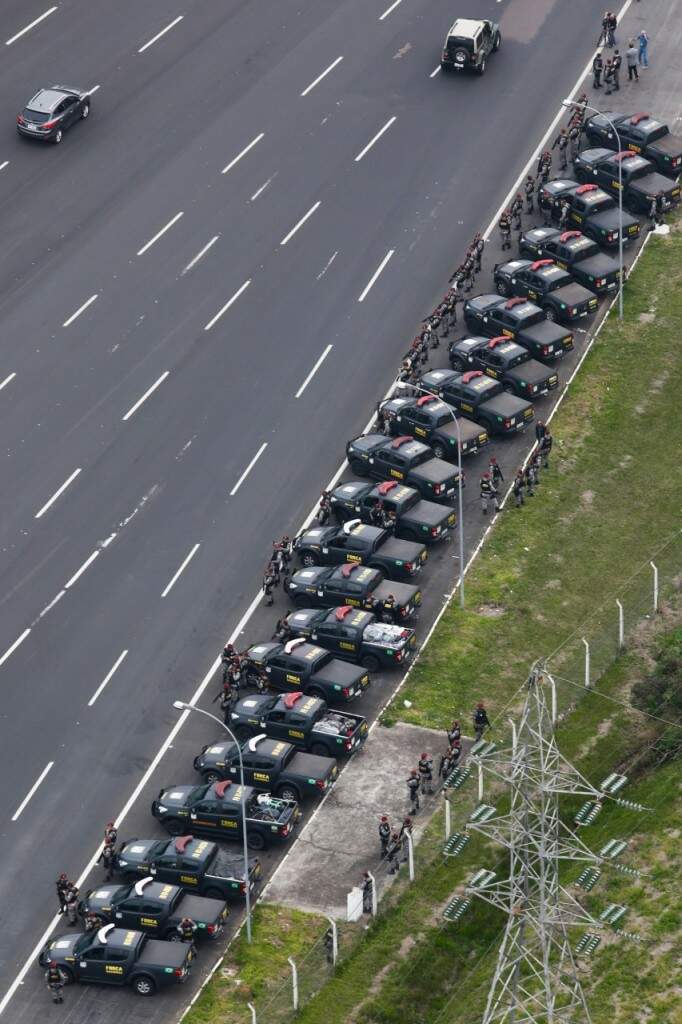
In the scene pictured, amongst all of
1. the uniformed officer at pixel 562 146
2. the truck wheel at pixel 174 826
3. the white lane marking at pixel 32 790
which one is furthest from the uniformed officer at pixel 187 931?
the uniformed officer at pixel 562 146

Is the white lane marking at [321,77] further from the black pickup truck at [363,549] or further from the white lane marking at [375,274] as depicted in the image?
the black pickup truck at [363,549]

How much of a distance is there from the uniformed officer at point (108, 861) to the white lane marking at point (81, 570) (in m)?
14.2

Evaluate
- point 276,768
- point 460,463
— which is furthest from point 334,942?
point 460,463

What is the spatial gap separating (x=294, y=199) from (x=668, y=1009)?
51.5 metres

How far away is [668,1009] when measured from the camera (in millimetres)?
64188

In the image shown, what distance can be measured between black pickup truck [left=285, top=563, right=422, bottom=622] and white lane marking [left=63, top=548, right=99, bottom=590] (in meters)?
7.91

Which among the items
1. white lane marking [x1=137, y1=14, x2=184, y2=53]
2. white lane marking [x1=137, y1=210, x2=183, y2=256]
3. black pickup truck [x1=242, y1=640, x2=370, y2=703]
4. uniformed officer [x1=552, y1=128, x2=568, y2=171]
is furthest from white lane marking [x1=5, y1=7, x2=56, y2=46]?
black pickup truck [x1=242, y1=640, x2=370, y2=703]

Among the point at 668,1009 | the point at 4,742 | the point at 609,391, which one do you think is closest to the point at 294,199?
the point at 609,391

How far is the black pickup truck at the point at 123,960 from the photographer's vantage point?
6900 centimetres

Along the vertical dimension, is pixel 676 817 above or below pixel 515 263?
below

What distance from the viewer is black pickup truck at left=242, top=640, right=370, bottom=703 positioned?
78.9m

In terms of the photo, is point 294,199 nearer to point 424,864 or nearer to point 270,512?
point 270,512

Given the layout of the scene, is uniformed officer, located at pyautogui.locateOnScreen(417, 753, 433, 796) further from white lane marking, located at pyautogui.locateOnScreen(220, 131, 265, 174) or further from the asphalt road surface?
white lane marking, located at pyautogui.locateOnScreen(220, 131, 265, 174)

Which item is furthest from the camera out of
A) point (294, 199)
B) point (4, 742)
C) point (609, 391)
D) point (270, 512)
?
point (294, 199)
